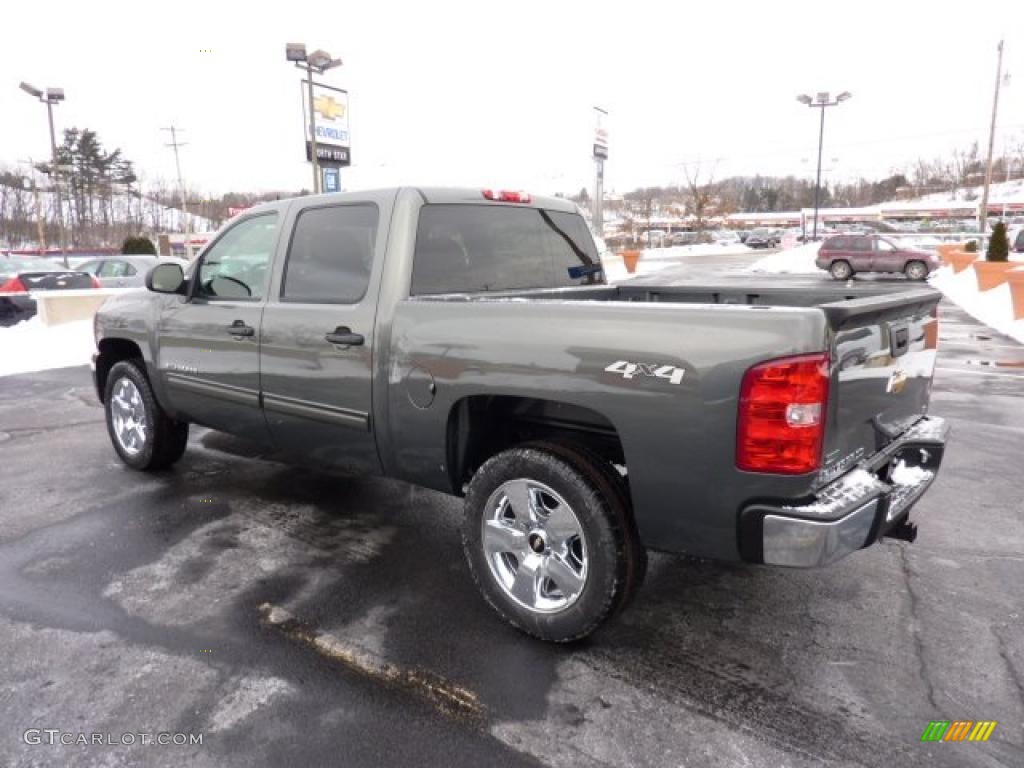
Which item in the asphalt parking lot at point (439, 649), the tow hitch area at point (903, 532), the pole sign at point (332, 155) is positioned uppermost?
the pole sign at point (332, 155)

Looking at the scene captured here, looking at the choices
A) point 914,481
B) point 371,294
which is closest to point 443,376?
point 371,294

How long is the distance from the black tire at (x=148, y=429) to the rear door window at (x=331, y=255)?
1.80 metres

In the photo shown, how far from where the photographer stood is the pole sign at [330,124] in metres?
24.7

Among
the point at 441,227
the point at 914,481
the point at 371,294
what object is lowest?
the point at 914,481

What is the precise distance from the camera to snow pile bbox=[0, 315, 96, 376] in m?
10.7

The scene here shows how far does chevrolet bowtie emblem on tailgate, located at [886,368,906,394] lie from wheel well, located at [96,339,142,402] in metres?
4.72

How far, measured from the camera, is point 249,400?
4.21m

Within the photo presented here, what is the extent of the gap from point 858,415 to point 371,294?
215 cm

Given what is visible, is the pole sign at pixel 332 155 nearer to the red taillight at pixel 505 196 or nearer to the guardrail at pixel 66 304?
the guardrail at pixel 66 304

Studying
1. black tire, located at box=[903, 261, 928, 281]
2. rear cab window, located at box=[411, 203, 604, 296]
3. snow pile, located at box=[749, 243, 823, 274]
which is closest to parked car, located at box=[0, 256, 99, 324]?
rear cab window, located at box=[411, 203, 604, 296]

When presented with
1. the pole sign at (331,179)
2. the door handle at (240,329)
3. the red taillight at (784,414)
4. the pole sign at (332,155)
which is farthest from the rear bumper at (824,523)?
the pole sign at (331,179)

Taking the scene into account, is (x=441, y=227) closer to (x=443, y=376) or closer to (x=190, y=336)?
(x=443, y=376)

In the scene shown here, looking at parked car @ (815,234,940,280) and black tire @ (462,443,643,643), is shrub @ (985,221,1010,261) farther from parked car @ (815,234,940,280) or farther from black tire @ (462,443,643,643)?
black tire @ (462,443,643,643)

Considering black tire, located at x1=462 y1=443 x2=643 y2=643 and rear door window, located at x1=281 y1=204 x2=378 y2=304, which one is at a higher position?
rear door window, located at x1=281 y1=204 x2=378 y2=304
